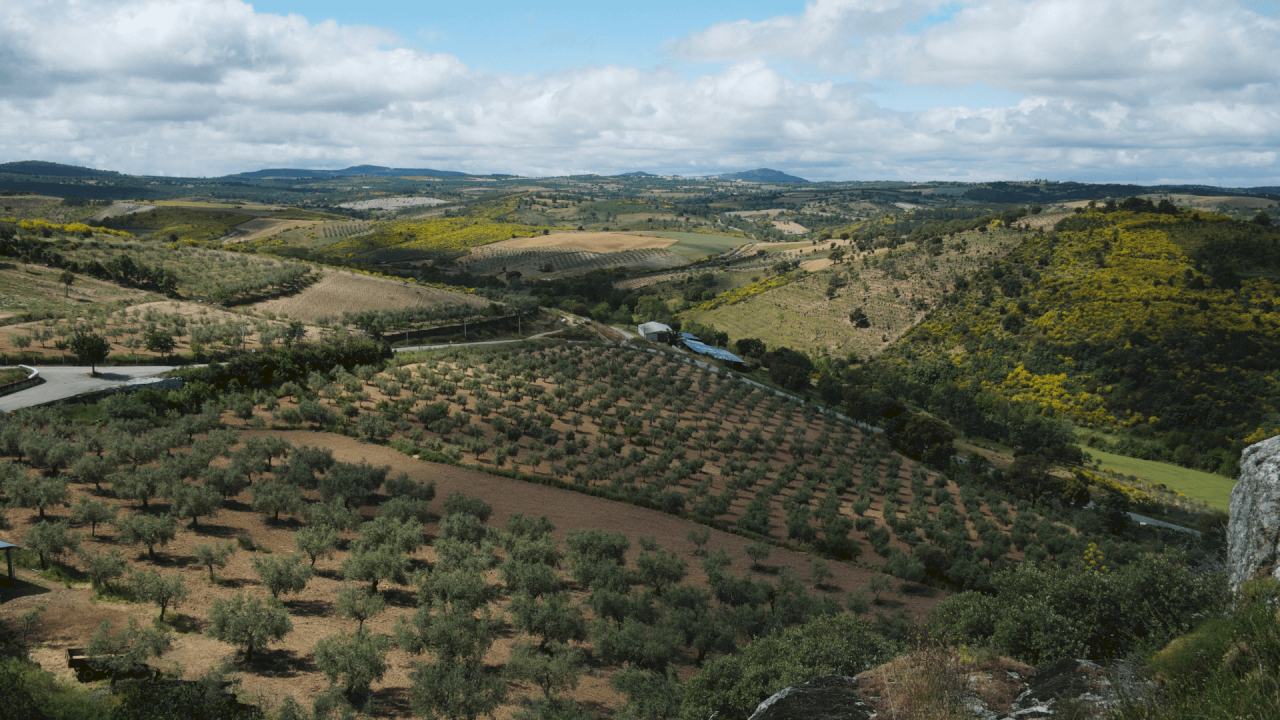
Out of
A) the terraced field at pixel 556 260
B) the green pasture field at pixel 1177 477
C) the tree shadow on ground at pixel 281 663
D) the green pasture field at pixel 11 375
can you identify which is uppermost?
the terraced field at pixel 556 260

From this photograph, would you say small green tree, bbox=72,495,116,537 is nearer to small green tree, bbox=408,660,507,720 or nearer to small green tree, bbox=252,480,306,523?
small green tree, bbox=252,480,306,523

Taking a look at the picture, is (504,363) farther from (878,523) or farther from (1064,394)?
(1064,394)

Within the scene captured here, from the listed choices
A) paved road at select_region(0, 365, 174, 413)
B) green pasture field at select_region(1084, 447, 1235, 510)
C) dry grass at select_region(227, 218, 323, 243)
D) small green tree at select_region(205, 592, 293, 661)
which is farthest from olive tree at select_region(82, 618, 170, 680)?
dry grass at select_region(227, 218, 323, 243)

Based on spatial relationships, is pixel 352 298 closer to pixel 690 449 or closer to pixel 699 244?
pixel 690 449

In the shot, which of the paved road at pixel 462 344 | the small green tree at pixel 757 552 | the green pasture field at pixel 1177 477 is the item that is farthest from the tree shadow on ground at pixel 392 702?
the green pasture field at pixel 1177 477

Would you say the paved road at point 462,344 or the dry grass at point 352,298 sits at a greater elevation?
the dry grass at point 352,298

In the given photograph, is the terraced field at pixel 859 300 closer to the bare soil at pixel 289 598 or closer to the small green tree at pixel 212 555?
the bare soil at pixel 289 598

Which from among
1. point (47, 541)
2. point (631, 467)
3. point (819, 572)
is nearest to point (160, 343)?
point (47, 541)
